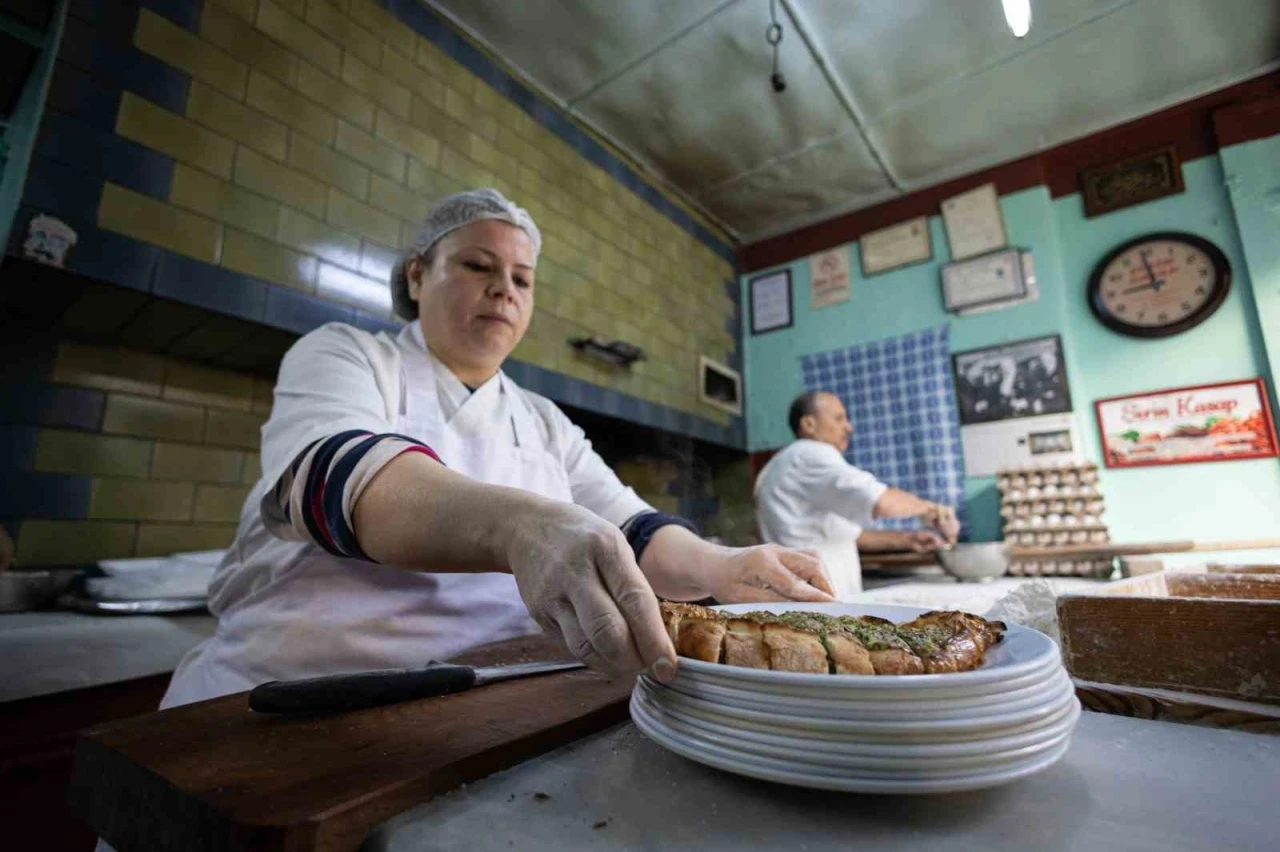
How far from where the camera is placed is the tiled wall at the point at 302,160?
187cm

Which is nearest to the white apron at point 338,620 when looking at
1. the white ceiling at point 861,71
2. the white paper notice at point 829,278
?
the white ceiling at point 861,71

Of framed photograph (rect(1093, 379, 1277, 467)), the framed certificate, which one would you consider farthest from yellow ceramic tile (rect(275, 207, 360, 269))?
framed photograph (rect(1093, 379, 1277, 467))

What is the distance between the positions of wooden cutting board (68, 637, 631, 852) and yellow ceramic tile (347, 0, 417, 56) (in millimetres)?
3075

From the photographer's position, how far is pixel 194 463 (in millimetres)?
2223

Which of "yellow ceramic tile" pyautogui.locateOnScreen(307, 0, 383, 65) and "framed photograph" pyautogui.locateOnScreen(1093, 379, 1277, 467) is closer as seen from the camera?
"yellow ceramic tile" pyautogui.locateOnScreen(307, 0, 383, 65)

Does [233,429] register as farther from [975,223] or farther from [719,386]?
[975,223]

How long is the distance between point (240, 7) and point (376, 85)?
0.56 m

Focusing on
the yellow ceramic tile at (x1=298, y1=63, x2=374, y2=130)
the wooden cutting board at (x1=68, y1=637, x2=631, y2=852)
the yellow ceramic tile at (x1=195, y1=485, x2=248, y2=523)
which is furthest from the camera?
the yellow ceramic tile at (x1=298, y1=63, x2=374, y2=130)

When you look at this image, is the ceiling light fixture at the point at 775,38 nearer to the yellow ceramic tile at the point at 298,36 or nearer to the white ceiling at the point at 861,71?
the white ceiling at the point at 861,71

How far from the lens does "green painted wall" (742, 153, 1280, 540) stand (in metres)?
3.29

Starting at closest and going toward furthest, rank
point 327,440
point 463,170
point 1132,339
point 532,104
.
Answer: point 327,440 → point 463,170 → point 532,104 → point 1132,339

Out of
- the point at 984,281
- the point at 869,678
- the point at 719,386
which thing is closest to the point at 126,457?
the point at 869,678

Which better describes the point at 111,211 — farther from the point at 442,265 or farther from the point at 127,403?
the point at 442,265

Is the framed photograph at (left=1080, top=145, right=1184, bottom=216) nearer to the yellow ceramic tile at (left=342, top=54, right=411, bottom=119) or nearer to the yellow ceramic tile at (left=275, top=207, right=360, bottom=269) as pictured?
the yellow ceramic tile at (left=342, top=54, right=411, bottom=119)
